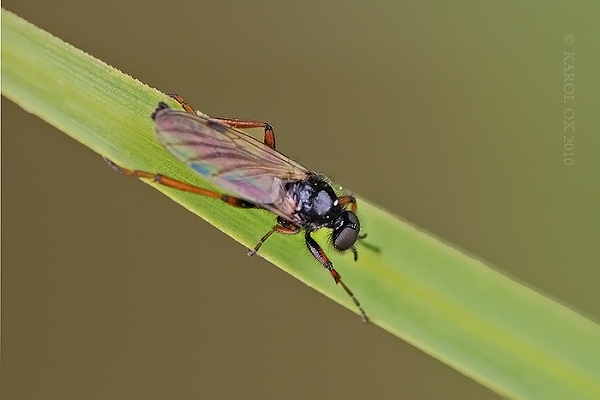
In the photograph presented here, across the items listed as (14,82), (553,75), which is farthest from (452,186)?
(14,82)

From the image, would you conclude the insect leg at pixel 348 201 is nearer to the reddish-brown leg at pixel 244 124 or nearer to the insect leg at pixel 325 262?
the insect leg at pixel 325 262

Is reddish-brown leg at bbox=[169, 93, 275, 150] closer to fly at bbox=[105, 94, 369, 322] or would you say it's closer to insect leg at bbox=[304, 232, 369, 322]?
fly at bbox=[105, 94, 369, 322]

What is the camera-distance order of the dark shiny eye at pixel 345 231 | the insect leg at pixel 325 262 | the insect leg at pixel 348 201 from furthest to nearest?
the insect leg at pixel 348 201, the dark shiny eye at pixel 345 231, the insect leg at pixel 325 262

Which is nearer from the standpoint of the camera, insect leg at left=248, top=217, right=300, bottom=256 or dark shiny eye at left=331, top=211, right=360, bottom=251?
insect leg at left=248, top=217, right=300, bottom=256

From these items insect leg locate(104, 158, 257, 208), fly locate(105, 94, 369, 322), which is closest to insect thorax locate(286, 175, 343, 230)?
fly locate(105, 94, 369, 322)

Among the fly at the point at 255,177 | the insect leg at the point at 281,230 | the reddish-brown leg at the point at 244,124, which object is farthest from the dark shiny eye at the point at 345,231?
the reddish-brown leg at the point at 244,124

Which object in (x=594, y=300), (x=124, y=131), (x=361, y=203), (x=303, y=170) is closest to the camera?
(x=124, y=131)

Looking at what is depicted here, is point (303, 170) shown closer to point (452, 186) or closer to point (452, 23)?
point (452, 186)
